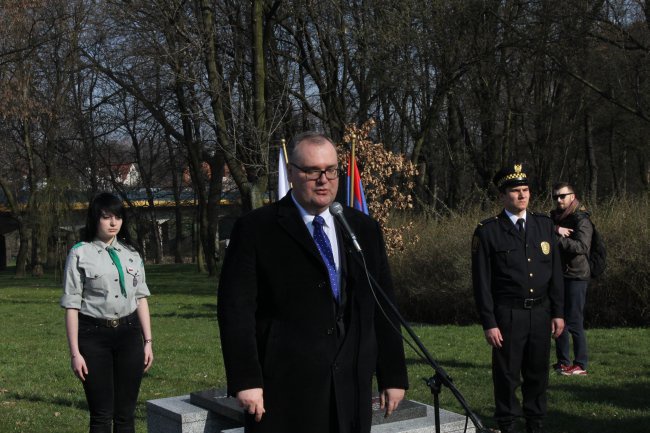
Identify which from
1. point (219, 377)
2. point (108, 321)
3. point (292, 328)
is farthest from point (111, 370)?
point (219, 377)

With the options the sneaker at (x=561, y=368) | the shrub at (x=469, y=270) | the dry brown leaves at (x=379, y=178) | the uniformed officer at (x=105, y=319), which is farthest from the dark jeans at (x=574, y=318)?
the dry brown leaves at (x=379, y=178)

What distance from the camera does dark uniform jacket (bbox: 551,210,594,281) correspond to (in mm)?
9513

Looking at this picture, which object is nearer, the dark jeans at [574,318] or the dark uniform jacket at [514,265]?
the dark uniform jacket at [514,265]

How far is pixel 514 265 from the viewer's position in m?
6.65

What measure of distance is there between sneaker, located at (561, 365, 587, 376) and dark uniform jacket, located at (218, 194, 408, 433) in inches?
259

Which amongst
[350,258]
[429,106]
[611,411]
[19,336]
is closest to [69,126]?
[429,106]

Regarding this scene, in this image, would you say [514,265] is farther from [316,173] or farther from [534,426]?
[316,173]

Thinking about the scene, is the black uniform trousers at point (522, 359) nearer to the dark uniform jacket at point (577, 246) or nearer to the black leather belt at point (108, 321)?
the black leather belt at point (108, 321)

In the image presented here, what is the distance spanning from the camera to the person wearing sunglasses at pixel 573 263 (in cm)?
954

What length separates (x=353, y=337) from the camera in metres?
3.81

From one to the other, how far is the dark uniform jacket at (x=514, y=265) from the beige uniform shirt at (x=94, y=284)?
100 inches

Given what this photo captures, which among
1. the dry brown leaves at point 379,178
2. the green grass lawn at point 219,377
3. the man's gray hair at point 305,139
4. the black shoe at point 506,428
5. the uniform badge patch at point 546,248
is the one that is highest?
the dry brown leaves at point 379,178

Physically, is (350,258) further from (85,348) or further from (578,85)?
(578,85)

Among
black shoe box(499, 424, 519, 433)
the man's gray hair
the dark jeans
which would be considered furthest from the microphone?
the dark jeans
